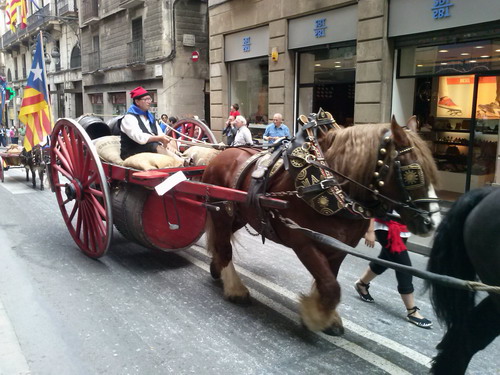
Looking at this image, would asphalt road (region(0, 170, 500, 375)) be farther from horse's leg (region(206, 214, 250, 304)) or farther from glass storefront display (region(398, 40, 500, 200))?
glass storefront display (region(398, 40, 500, 200))

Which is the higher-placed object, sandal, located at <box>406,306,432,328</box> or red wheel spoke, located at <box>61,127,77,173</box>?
red wheel spoke, located at <box>61,127,77,173</box>

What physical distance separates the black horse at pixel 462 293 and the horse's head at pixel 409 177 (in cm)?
36

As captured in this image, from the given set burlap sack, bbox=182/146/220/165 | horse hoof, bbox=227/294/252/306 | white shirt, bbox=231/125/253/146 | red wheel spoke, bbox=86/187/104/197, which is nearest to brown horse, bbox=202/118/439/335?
horse hoof, bbox=227/294/252/306

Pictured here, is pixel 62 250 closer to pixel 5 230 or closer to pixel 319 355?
pixel 5 230

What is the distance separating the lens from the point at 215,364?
10.5 feet

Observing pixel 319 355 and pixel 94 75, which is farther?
pixel 94 75

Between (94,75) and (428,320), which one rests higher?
(94,75)

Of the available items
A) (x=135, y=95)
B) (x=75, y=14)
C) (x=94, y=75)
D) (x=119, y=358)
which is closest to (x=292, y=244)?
(x=119, y=358)

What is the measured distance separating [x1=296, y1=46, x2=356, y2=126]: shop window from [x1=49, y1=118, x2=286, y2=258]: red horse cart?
7.27m

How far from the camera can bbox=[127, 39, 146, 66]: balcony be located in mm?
20297

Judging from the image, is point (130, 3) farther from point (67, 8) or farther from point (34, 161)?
point (34, 161)

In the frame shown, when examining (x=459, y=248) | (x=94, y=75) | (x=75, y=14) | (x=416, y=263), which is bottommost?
(x=416, y=263)

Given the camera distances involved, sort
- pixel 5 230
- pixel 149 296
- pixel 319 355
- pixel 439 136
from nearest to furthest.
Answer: pixel 319 355 → pixel 149 296 → pixel 5 230 → pixel 439 136

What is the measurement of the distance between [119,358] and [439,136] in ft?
27.7
